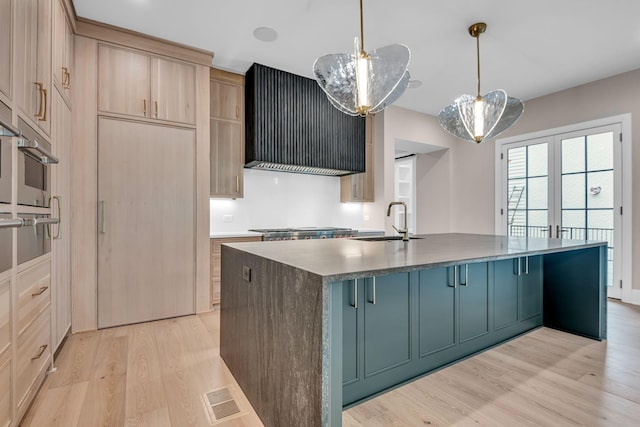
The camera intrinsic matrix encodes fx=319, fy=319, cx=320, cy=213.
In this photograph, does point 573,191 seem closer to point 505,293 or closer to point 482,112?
point 482,112

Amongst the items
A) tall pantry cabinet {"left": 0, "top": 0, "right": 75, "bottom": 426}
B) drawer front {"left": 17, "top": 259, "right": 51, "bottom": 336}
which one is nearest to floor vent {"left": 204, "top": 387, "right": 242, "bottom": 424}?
tall pantry cabinet {"left": 0, "top": 0, "right": 75, "bottom": 426}

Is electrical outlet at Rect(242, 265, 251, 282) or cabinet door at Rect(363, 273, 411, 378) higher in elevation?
electrical outlet at Rect(242, 265, 251, 282)

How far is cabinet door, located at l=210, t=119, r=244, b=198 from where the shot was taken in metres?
3.80

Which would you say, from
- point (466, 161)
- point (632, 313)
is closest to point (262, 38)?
point (466, 161)

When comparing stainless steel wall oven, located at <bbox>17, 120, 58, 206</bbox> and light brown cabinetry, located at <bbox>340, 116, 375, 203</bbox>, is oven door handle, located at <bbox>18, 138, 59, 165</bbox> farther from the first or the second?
light brown cabinetry, located at <bbox>340, 116, 375, 203</bbox>

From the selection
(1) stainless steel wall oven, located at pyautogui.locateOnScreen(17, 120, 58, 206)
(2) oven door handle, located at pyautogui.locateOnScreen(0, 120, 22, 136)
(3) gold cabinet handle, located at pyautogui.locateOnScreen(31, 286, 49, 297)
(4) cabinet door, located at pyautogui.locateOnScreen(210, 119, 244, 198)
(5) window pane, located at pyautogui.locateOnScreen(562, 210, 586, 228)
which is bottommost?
(3) gold cabinet handle, located at pyautogui.locateOnScreen(31, 286, 49, 297)

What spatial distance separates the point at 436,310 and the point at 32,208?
2516 millimetres

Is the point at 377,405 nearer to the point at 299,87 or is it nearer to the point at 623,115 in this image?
the point at 299,87

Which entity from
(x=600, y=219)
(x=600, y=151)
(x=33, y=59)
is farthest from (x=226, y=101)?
(x=600, y=219)

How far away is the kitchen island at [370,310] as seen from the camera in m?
1.23

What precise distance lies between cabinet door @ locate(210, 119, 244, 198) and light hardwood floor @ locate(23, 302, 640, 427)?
1767mm

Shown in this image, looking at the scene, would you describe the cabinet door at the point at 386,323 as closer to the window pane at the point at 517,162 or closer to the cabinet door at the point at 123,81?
the cabinet door at the point at 123,81

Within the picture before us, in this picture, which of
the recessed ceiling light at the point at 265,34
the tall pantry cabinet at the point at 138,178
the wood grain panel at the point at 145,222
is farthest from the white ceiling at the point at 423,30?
the wood grain panel at the point at 145,222

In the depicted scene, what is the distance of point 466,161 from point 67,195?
225 inches
